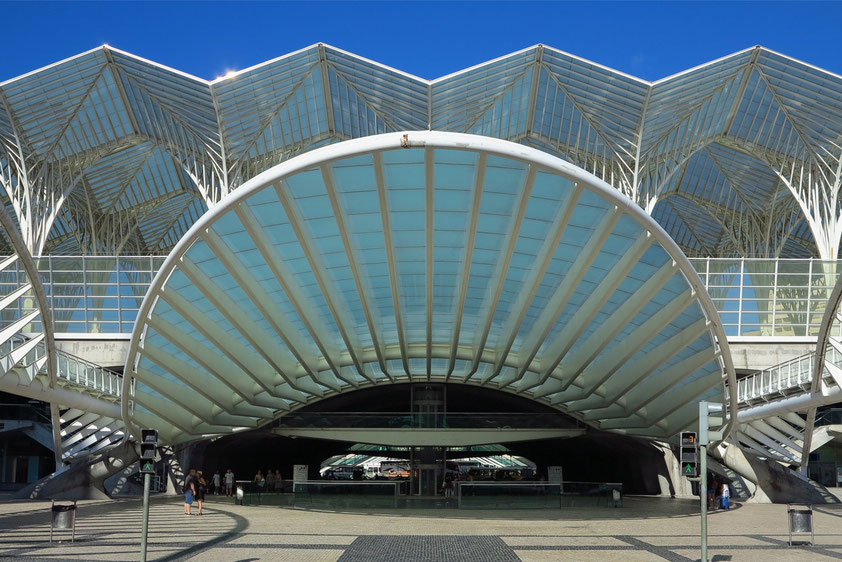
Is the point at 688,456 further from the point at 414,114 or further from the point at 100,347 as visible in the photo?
the point at 414,114

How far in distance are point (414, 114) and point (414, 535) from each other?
37537 millimetres

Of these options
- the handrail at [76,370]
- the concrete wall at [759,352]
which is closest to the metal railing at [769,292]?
the concrete wall at [759,352]

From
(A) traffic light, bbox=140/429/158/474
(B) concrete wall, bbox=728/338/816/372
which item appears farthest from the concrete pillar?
(A) traffic light, bbox=140/429/158/474

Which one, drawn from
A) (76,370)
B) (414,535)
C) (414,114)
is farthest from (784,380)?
(414,114)

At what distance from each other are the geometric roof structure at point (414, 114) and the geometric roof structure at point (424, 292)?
783 inches

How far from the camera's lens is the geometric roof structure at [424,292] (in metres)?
21.0

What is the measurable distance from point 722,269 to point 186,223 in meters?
56.2

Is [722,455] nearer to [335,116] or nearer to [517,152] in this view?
[517,152]

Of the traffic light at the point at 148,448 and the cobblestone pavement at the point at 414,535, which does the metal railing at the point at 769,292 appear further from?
the traffic light at the point at 148,448

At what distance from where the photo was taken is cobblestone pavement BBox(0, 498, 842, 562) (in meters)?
16.1

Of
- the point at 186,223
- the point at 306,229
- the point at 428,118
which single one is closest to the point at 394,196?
the point at 306,229

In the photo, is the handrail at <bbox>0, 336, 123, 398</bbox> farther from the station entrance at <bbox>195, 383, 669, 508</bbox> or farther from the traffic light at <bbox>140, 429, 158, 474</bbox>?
the traffic light at <bbox>140, 429, 158, 474</bbox>

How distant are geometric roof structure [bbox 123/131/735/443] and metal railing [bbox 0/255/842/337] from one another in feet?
36.8

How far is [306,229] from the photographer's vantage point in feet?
76.7
